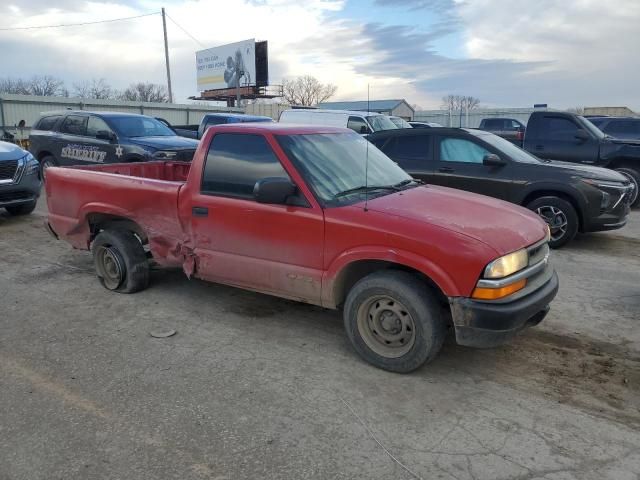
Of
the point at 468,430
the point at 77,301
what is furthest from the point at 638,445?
the point at 77,301

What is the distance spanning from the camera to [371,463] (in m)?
2.73

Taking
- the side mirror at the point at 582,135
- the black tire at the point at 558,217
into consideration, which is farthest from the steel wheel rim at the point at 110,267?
the side mirror at the point at 582,135

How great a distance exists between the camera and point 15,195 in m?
8.92

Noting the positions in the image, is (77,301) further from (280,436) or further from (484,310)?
(484,310)

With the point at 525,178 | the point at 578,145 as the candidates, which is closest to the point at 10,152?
the point at 525,178

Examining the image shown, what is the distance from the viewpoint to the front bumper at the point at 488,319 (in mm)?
3283

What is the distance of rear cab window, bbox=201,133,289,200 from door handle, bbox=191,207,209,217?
15 cm

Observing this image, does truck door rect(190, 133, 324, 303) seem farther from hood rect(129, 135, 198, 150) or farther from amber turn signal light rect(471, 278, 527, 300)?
hood rect(129, 135, 198, 150)

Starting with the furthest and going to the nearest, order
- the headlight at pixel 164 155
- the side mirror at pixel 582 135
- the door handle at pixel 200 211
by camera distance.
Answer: the side mirror at pixel 582 135 → the headlight at pixel 164 155 → the door handle at pixel 200 211

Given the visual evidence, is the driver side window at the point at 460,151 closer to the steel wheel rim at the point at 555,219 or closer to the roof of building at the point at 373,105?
the steel wheel rim at the point at 555,219

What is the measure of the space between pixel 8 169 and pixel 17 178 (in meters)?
0.20

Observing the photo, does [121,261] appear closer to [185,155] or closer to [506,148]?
[185,155]

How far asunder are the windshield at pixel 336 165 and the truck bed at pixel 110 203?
127cm

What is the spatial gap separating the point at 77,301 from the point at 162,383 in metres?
→ 2.14
